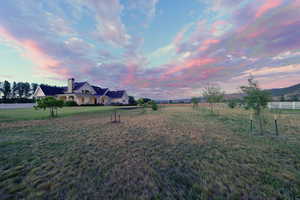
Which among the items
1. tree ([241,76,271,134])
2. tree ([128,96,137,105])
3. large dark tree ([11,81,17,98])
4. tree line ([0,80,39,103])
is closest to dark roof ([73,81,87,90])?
tree ([128,96,137,105])

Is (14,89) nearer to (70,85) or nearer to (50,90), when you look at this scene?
(50,90)

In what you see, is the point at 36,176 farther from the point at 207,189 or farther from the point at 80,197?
the point at 207,189

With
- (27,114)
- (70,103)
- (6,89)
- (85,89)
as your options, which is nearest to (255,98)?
(27,114)

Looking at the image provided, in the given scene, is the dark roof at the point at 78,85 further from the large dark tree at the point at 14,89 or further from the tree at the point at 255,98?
the tree at the point at 255,98

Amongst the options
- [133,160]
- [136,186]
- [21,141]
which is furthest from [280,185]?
[21,141]

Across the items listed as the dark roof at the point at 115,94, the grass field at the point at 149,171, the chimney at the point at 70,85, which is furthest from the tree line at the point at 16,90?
the grass field at the point at 149,171

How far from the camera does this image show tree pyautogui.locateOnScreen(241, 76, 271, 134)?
5797mm

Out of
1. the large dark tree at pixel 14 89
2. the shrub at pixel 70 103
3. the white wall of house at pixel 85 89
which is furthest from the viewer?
the large dark tree at pixel 14 89

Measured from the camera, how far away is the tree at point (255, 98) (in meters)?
5.80

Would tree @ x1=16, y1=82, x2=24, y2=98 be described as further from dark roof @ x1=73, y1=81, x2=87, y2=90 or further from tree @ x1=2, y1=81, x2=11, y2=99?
dark roof @ x1=73, y1=81, x2=87, y2=90

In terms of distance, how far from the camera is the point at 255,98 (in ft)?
19.3

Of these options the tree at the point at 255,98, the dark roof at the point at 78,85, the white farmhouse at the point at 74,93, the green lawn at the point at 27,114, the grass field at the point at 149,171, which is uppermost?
the dark roof at the point at 78,85

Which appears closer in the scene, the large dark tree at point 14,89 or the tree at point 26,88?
the large dark tree at point 14,89

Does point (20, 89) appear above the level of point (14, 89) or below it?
above
